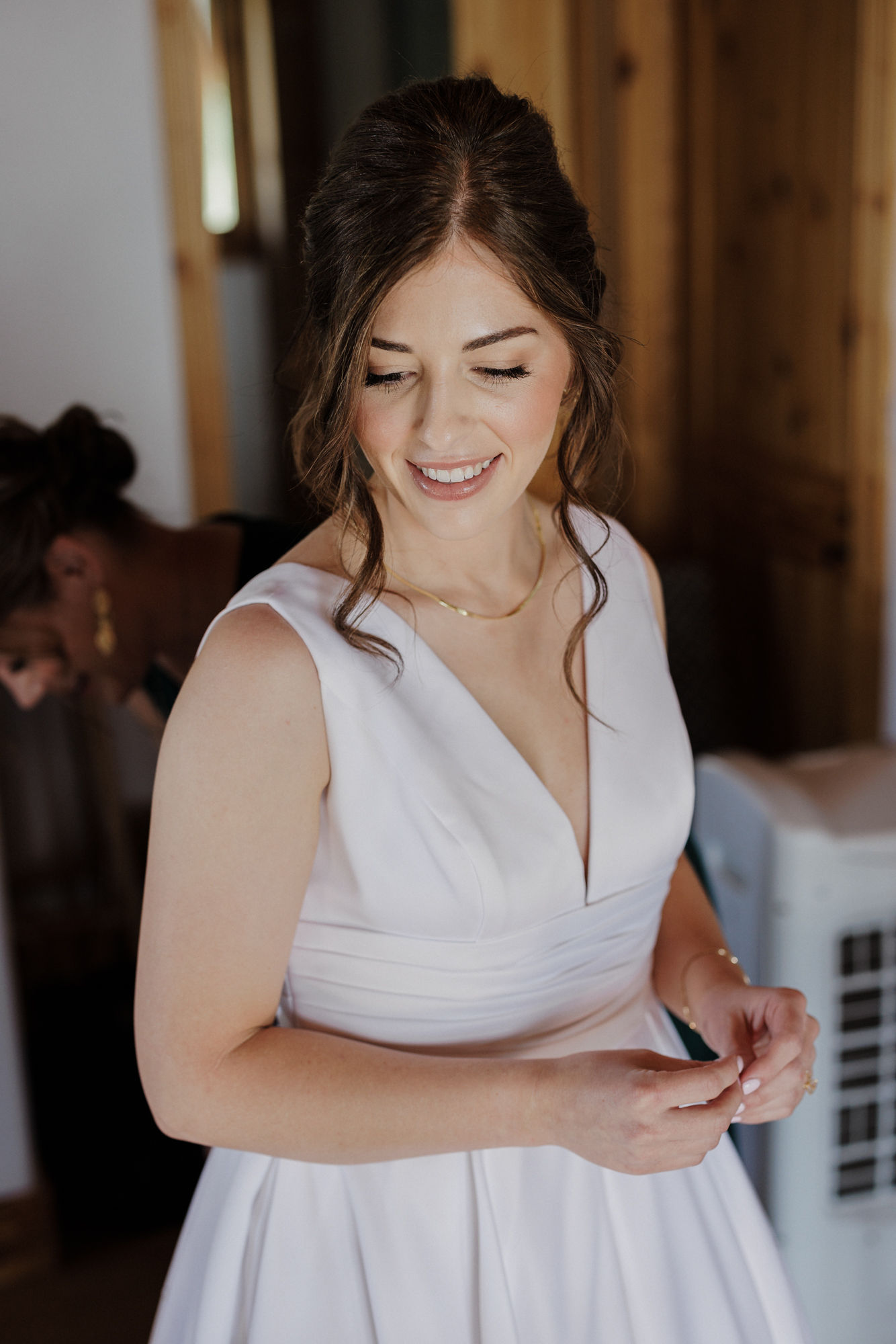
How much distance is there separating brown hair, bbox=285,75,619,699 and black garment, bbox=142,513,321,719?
0.63ft

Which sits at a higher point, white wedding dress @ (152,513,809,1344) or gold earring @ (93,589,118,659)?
gold earring @ (93,589,118,659)

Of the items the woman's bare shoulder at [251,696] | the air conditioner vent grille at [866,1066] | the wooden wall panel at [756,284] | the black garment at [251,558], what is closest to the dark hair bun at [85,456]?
the black garment at [251,558]

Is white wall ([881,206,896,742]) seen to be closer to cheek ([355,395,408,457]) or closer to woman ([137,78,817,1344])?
woman ([137,78,817,1344])

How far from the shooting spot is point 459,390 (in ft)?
2.43

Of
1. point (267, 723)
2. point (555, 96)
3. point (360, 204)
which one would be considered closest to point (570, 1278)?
point (267, 723)

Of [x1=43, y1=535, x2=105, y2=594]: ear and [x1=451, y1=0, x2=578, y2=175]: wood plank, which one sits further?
[x1=451, y1=0, x2=578, y2=175]: wood plank

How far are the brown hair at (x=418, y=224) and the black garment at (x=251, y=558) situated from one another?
191 mm

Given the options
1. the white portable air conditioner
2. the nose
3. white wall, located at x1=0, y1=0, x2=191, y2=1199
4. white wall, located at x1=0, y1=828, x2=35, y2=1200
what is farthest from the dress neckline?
white wall, located at x1=0, y1=828, x2=35, y2=1200

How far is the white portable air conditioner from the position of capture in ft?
4.42

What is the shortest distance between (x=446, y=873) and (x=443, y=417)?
291 mm

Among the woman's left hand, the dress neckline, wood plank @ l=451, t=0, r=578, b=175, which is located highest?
wood plank @ l=451, t=0, r=578, b=175

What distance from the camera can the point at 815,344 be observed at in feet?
→ 6.98

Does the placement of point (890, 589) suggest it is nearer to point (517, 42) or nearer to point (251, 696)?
point (517, 42)

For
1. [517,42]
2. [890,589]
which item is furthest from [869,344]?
[517,42]
